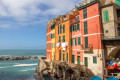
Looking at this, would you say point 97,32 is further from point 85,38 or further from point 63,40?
point 63,40

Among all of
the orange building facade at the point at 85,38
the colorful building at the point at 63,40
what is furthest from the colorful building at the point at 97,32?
the colorful building at the point at 63,40

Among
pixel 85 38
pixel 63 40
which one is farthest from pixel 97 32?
pixel 63 40

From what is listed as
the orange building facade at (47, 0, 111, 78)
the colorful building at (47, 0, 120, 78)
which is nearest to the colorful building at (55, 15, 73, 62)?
the orange building facade at (47, 0, 111, 78)

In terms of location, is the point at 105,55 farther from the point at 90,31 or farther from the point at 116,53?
the point at 90,31

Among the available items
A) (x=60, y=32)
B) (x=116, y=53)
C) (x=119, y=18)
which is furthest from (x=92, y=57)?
(x=60, y=32)

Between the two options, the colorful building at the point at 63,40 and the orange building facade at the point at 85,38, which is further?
the colorful building at the point at 63,40

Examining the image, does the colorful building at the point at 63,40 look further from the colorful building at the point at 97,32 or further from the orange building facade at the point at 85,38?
the colorful building at the point at 97,32

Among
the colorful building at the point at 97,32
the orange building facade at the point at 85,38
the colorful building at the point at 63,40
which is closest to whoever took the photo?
the colorful building at the point at 97,32

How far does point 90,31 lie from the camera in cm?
2297

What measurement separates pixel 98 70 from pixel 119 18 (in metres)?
12.0

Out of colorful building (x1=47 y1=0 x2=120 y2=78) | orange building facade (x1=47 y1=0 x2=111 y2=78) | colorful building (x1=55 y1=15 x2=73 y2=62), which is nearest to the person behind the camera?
colorful building (x1=47 y1=0 x2=120 y2=78)

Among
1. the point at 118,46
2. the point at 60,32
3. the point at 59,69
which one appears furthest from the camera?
the point at 60,32

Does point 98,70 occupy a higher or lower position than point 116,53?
lower

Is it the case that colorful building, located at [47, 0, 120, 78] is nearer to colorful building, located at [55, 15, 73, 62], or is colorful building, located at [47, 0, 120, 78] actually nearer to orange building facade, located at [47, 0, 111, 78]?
orange building facade, located at [47, 0, 111, 78]
